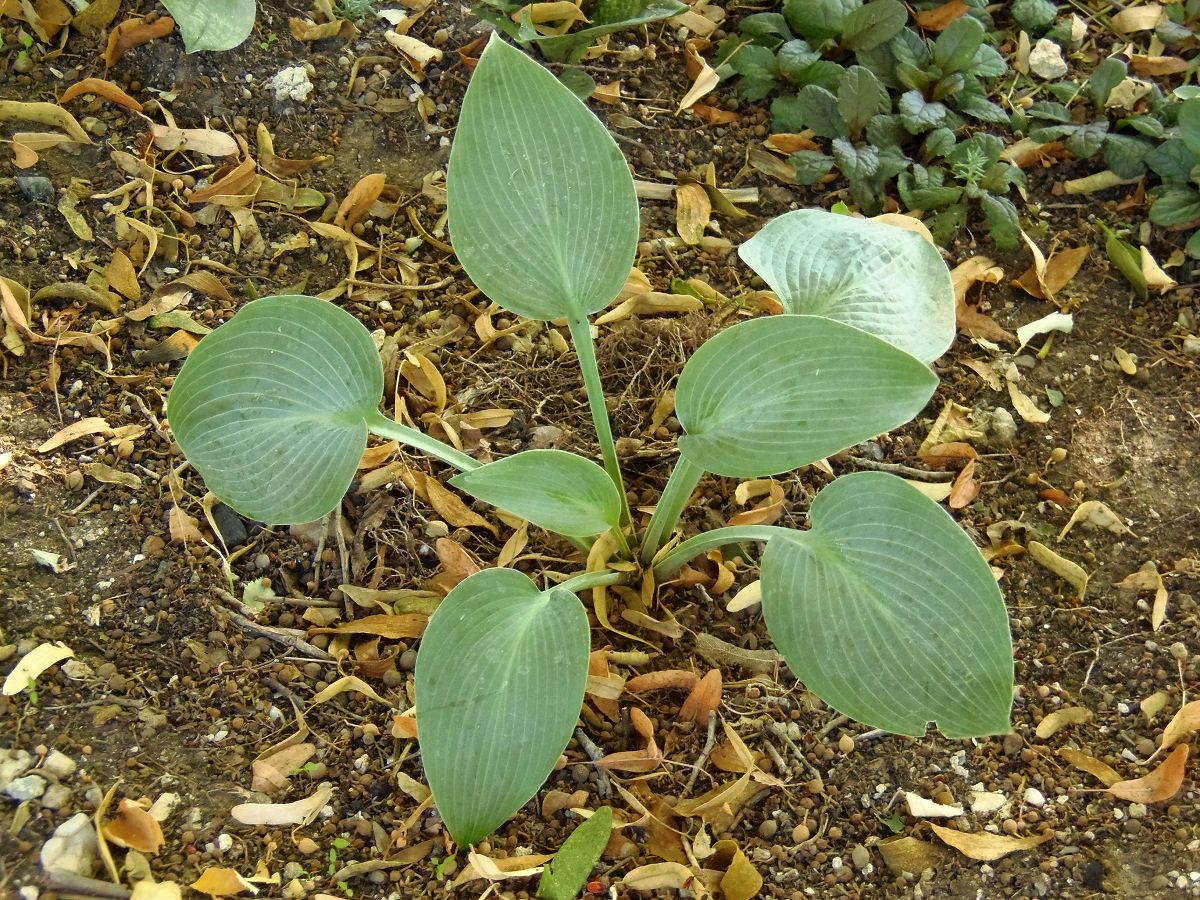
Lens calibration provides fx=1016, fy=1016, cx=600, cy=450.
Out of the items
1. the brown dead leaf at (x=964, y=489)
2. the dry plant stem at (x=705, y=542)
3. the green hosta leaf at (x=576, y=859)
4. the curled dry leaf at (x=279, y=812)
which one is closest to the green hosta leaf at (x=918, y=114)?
the brown dead leaf at (x=964, y=489)

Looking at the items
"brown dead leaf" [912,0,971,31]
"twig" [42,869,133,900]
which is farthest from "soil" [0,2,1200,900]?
"brown dead leaf" [912,0,971,31]

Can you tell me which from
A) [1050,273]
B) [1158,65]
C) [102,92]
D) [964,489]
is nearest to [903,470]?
[964,489]

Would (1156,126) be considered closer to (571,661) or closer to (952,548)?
(952,548)

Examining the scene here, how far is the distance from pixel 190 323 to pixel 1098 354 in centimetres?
134

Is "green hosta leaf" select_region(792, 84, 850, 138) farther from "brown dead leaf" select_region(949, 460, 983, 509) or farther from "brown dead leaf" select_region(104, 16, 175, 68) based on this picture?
"brown dead leaf" select_region(104, 16, 175, 68)

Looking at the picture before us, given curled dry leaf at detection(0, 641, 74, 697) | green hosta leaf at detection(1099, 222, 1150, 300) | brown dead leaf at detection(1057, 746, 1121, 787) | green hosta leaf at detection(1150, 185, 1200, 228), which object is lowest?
brown dead leaf at detection(1057, 746, 1121, 787)

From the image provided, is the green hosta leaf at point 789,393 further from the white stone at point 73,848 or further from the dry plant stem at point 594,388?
the white stone at point 73,848

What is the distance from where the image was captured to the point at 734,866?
1.11 metres

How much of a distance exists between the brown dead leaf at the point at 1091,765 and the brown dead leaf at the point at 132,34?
1651 millimetres

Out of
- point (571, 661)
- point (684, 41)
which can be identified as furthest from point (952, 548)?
point (684, 41)

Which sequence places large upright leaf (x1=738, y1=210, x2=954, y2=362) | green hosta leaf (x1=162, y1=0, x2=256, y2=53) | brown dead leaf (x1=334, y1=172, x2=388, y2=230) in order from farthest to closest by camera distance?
1. brown dead leaf (x1=334, y1=172, x2=388, y2=230)
2. green hosta leaf (x1=162, y1=0, x2=256, y2=53)
3. large upright leaf (x1=738, y1=210, x2=954, y2=362)

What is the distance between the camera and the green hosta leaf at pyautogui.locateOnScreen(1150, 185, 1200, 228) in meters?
1.59

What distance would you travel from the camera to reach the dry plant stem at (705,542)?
1.11m

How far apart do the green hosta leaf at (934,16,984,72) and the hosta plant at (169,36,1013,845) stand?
579 mm
